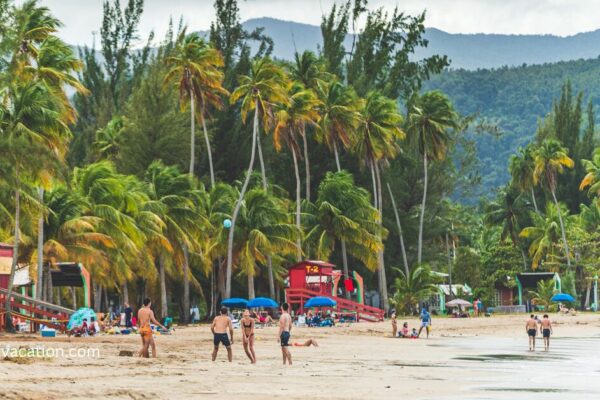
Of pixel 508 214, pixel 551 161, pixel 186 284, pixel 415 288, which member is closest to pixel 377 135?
pixel 415 288

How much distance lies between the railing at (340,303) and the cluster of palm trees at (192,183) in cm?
224

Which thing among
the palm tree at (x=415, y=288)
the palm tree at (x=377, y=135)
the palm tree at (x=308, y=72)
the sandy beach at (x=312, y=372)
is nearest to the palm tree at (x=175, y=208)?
the sandy beach at (x=312, y=372)

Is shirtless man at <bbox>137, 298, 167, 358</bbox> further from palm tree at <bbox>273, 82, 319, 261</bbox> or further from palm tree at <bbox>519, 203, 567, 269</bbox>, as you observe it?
palm tree at <bbox>519, 203, 567, 269</bbox>

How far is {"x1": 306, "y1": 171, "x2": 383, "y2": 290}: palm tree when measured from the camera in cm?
6556

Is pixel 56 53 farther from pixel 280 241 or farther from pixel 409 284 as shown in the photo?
pixel 409 284

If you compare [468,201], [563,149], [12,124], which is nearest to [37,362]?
[12,124]

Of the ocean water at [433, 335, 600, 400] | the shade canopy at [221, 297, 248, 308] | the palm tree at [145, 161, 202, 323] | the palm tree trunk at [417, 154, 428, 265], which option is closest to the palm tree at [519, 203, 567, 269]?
the palm tree trunk at [417, 154, 428, 265]

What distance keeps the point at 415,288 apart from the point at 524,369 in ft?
133

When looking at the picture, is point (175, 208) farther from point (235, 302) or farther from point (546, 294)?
A: point (546, 294)

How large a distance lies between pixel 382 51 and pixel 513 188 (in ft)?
86.4

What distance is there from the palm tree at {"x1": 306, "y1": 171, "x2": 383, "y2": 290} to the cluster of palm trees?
0.30 feet

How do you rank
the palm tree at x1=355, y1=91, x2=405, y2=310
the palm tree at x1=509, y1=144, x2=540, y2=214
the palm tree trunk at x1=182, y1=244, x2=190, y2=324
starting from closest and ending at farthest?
the palm tree trunk at x1=182, y1=244, x2=190, y2=324, the palm tree at x1=355, y1=91, x2=405, y2=310, the palm tree at x1=509, y1=144, x2=540, y2=214

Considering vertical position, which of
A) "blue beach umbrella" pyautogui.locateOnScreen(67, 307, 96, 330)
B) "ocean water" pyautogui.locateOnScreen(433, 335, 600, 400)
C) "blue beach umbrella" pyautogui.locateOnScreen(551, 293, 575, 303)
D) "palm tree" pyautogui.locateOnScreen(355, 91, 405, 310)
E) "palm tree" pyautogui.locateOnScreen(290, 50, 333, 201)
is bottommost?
"ocean water" pyautogui.locateOnScreen(433, 335, 600, 400)

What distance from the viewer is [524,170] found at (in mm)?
96750
